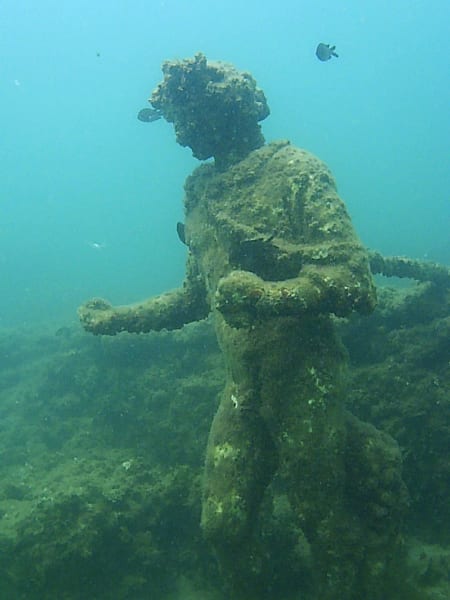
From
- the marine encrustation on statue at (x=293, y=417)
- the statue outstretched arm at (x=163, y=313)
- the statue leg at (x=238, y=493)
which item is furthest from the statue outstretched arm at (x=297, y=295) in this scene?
the statue outstretched arm at (x=163, y=313)

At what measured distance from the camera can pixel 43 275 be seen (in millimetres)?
58156

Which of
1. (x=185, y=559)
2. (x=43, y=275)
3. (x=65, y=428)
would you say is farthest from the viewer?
(x=43, y=275)

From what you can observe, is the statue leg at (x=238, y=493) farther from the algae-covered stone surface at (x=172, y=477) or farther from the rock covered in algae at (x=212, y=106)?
the rock covered in algae at (x=212, y=106)

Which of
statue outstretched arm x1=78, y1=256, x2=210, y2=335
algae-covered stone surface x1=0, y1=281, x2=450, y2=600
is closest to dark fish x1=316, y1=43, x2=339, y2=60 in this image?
algae-covered stone surface x1=0, y1=281, x2=450, y2=600

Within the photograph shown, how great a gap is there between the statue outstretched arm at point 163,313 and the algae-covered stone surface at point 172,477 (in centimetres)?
202

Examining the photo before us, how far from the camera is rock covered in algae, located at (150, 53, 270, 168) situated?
7.86 meters

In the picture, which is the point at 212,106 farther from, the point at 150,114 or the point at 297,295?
the point at 297,295

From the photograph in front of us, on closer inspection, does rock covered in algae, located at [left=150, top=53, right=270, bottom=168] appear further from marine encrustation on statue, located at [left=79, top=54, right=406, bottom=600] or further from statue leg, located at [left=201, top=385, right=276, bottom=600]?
statue leg, located at [left=201, top=385, right=276, bottom=600]

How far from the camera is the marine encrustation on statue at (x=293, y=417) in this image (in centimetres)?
470

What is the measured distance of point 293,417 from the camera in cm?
507

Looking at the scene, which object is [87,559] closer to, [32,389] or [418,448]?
[418,448]

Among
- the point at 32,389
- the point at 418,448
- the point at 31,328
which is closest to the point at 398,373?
the point at 418,448

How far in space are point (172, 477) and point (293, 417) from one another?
320cm

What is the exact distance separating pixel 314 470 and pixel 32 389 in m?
12.0
